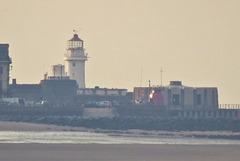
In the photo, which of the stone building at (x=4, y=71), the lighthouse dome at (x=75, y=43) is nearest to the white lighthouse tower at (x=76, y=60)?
the lighthouse dome at (x=75, y=43)

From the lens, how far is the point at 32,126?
114 meters

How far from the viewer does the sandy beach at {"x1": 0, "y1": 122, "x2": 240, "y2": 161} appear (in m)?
79.2

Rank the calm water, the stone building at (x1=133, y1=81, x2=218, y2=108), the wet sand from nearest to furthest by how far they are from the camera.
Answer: the wet sand → the calm water → the stone building at (x1=133, y1=81, x2=218, y2=108)

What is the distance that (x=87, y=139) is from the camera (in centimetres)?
9681

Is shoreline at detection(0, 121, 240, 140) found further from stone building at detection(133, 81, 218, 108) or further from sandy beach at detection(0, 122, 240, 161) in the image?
stone building at detection(133, 81, 218, 108)

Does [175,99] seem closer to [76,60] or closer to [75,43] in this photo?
[76,60]

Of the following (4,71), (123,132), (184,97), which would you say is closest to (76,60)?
(4,71)

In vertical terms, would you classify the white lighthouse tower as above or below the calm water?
above

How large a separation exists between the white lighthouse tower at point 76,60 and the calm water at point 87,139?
55237mm

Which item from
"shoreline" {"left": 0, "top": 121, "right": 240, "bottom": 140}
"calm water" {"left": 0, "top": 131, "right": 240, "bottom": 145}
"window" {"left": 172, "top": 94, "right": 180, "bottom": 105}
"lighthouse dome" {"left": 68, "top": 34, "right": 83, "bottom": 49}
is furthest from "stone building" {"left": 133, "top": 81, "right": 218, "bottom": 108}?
"calm water" {"left": 0, "top": 131, "right": 240, "bottom": 145}

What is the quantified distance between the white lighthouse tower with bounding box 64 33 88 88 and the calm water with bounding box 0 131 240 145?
55.2 meters

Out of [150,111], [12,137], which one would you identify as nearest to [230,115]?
[150,111]

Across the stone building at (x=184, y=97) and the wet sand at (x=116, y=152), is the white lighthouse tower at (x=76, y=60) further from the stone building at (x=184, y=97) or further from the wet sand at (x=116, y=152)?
the wet sand at (x=116, y=152)

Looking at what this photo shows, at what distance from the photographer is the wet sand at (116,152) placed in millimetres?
79188
